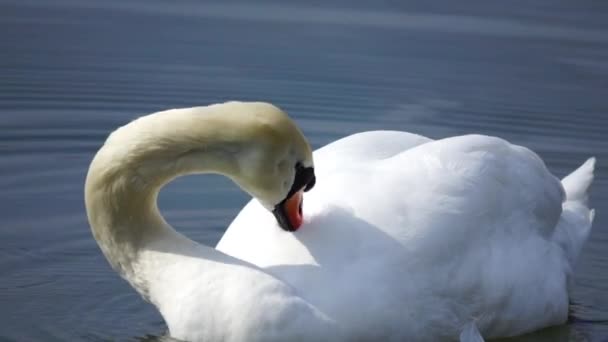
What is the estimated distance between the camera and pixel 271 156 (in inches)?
262

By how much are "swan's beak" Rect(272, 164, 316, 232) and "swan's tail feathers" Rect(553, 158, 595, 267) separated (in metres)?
1.68

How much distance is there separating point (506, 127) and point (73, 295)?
4.17 metres

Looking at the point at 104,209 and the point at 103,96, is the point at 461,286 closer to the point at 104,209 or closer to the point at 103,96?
the point at 104,209

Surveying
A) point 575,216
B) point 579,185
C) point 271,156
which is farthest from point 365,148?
point 579,185

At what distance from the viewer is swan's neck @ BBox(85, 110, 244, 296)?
6.68 metres

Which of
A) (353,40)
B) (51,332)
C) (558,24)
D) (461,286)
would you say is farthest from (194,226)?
(558,24)

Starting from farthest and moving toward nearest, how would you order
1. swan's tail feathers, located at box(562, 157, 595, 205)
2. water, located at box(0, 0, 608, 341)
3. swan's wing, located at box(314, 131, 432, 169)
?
water, located at box(0, 0, 608, 341) < swan's tail feathers, located at box(562, 157, 595, 205) < swan's wing, located at box(314, 131, 432, 169)

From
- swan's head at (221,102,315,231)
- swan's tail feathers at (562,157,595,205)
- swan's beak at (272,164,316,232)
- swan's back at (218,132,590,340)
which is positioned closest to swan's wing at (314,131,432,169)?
swan's back at (218,132,590,340)

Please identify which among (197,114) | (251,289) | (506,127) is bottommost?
(506,127)

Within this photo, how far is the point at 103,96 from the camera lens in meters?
11.3

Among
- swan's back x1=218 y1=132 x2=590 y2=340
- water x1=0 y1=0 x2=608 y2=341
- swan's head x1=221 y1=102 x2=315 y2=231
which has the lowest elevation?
water x1=0 y1=0 x2=608 y2=341

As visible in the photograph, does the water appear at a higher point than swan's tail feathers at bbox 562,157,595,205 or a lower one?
lower

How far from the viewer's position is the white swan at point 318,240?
6.65m

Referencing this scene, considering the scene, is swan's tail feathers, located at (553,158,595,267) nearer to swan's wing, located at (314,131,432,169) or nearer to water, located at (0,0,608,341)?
water, located at (0,0,608,341)
